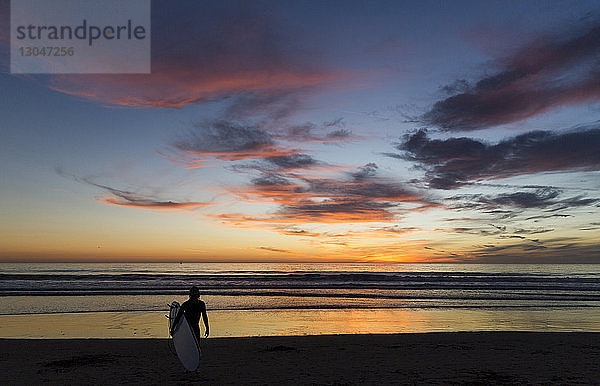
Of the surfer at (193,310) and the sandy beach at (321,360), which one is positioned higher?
the surfer at (193,310)

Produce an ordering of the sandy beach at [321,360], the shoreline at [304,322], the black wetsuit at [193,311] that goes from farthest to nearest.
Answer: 1. the shoreline at [304,322]
2. the black wetsuit at [193,311]
3. the sandy beach at [321,360]

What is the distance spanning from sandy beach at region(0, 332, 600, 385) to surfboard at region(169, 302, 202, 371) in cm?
32

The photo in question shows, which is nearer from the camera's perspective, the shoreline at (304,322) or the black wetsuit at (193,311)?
the black wetsuit at (193,311)

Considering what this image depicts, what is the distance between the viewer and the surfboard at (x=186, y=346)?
39.1 feet

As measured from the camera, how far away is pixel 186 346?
12.0 metres

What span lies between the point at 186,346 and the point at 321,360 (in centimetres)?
436

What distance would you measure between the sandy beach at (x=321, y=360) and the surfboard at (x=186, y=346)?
316 mm

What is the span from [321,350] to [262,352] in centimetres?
211

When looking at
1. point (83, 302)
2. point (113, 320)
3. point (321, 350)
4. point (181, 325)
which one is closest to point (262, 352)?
point (321, 350)

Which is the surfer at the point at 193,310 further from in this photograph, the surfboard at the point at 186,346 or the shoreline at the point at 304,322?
the shoreline at the point at 304,322

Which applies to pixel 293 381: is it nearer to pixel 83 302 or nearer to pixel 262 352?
pixel 262 352

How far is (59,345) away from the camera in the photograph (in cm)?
1570

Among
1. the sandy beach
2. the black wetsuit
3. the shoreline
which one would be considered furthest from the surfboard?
the shoreline

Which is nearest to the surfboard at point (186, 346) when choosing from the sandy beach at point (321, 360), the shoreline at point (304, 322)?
the sandy beach at point (321, 360)
